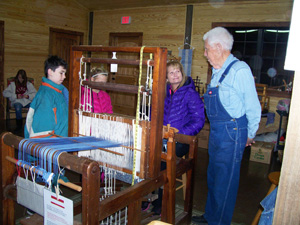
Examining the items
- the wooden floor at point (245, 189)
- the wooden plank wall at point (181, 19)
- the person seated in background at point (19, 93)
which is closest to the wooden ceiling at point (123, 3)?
the wooden plank wall at point (181, 19)

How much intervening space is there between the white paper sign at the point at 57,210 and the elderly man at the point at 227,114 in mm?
1078

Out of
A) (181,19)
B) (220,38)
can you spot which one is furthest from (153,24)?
(220,38)

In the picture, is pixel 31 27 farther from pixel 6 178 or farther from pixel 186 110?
pixel 6 178

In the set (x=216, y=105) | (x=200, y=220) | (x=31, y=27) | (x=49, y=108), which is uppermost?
(x=31, y=27)

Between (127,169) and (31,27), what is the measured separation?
5638 mm

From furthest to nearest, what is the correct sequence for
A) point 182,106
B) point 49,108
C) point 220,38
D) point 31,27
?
point 31,27, point 182,106, point 49,108, point 220,38

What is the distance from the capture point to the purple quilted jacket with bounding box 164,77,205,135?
2154 millimetres

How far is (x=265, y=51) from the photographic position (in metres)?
5.23

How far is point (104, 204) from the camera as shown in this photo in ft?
3.96

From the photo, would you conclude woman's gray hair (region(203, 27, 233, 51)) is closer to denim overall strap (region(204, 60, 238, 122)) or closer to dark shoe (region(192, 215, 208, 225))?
denim overall strap (region(204, 60, 238, 122))

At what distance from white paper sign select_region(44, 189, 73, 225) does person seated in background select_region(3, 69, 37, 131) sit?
4.44 meters

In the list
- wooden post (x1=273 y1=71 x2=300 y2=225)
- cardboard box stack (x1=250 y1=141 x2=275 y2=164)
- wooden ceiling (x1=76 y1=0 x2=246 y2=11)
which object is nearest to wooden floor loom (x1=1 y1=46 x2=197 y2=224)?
wooden post (x1=273 y1=71 x2=300 y2=225)

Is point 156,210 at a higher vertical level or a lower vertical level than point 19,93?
lower

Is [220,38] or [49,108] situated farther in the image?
[49,108]
